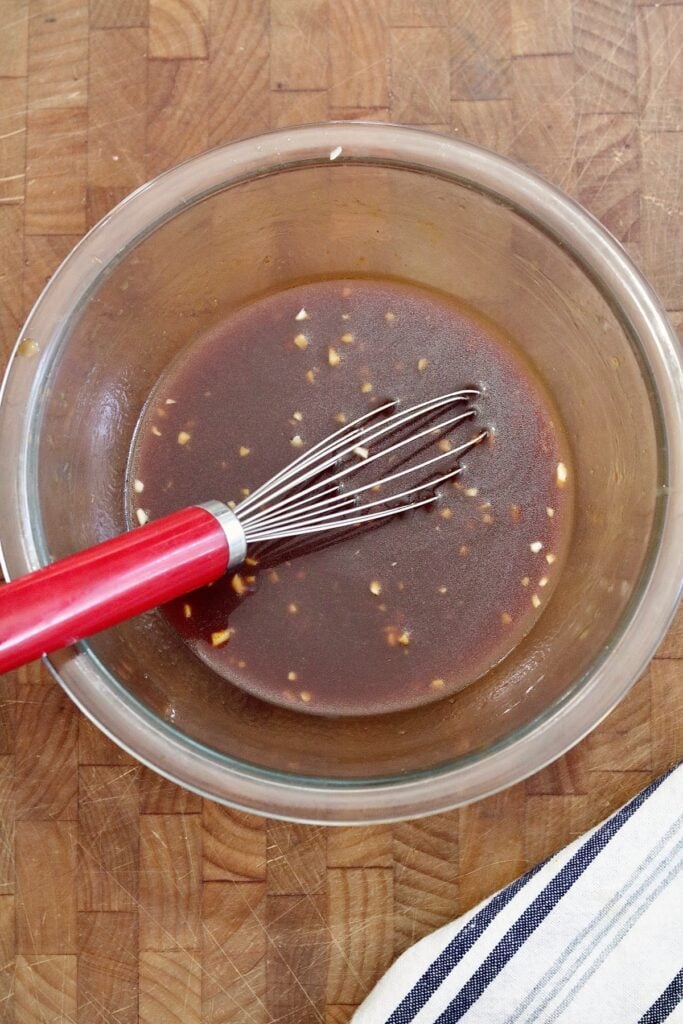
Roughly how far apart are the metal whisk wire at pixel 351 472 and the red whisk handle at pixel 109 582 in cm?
9

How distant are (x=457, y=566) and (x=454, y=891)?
0.84 feet

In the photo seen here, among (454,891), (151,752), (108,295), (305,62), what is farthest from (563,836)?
(305,62)

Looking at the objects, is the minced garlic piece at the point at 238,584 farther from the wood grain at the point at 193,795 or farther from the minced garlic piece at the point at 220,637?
the wood grain at the point at 193,795

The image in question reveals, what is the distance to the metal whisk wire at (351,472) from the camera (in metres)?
0.74

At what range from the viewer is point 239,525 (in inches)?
26.3

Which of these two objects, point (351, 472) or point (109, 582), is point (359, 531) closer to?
point (351, 472)

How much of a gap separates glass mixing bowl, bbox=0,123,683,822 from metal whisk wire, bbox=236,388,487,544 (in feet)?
0.25

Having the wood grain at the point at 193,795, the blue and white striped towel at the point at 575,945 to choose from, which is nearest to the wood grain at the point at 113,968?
the wood grain at the point at 193,795

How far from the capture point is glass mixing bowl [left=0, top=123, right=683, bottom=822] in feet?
2.20

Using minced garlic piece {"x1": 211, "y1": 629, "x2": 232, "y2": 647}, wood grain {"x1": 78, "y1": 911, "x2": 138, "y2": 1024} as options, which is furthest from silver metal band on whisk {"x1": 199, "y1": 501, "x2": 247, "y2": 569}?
wood grain {"x1": 78, "y1": 911, "x2": 138, "y2": 1024}

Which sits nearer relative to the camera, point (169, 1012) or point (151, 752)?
point (151, 752)

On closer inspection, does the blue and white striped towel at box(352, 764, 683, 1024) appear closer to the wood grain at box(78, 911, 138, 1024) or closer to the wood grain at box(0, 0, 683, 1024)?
the wood grain at box(0, 0, 683, 1024)

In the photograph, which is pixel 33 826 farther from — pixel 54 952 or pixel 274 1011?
pixel 274 1011

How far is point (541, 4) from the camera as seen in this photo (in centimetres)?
77
